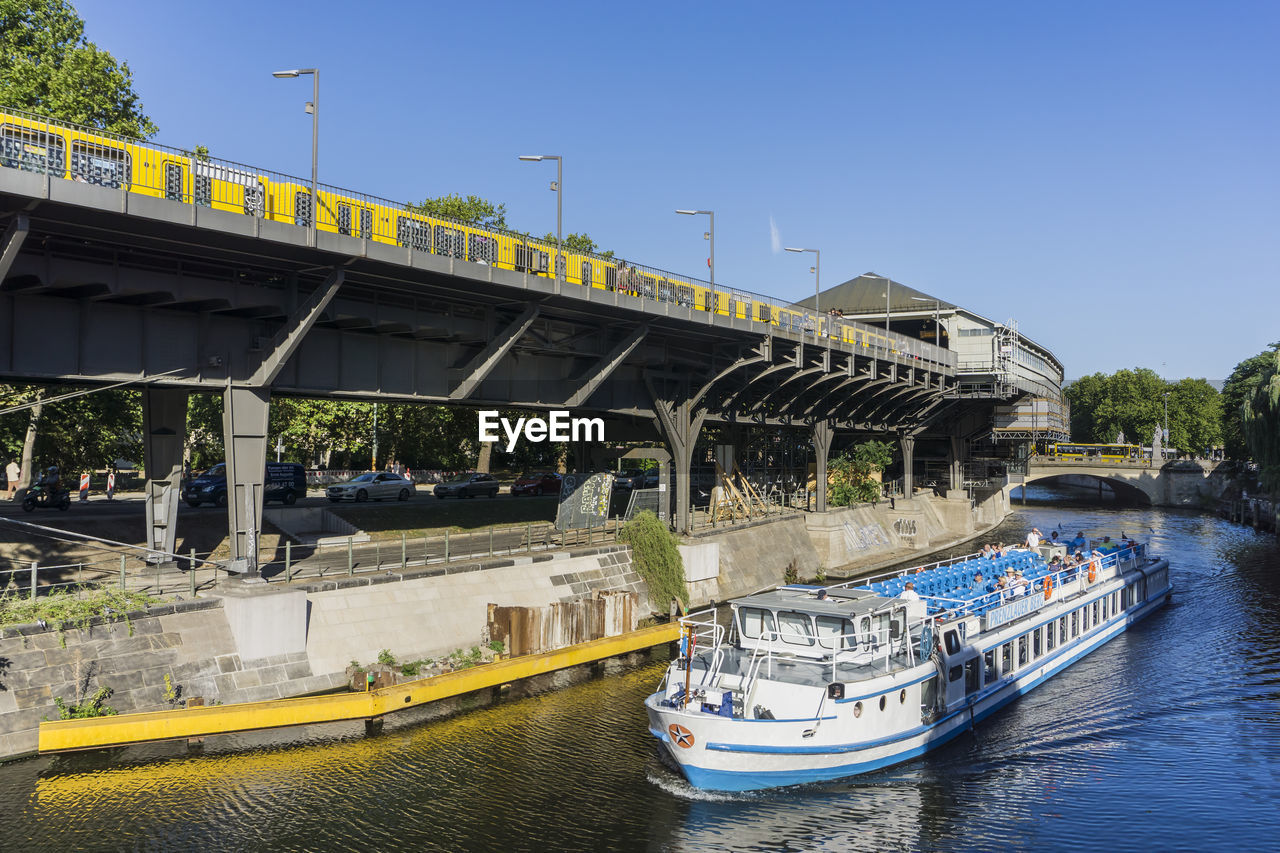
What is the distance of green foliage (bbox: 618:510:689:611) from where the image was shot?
123 ft

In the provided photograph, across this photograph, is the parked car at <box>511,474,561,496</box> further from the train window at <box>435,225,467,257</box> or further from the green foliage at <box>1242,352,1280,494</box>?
the green foliage at <box>1242,352,1280,494</box>

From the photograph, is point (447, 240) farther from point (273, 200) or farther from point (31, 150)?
point (31, 150)

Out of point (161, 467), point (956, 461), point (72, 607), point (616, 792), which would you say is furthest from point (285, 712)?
point (956, 461)

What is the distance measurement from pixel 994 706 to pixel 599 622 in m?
13.1

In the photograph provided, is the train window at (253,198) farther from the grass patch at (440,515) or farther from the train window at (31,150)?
the grass patch at (440,515)

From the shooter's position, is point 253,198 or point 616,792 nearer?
point 616,792

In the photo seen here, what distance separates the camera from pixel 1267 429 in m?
66.7

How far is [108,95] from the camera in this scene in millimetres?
45469

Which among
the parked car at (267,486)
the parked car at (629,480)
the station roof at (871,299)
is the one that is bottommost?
the parked car at (629,480)

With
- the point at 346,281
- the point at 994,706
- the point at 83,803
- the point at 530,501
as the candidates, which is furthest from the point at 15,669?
the point at 530,501

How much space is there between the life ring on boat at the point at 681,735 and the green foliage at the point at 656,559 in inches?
678

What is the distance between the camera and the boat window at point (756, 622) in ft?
75.7

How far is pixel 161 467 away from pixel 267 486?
59.5 ft

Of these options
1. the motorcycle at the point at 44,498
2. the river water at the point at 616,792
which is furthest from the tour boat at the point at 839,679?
the motorcycle at the point at 44,498
